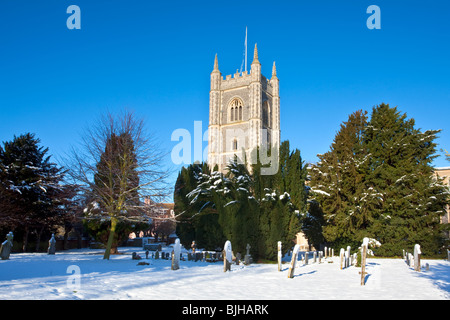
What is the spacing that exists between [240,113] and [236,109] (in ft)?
3.59

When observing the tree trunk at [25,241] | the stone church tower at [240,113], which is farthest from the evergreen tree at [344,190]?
the stone church tower at [240,113]

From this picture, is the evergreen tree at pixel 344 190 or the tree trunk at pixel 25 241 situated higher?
the evergreen tree at pixel 344 190

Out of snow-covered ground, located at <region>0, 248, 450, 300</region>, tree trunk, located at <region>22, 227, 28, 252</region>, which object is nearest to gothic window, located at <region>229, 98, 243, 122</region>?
tree trunk, located at <region>22, 227, 28, 252</region>


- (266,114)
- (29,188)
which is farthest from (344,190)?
(266,114)

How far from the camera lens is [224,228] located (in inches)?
818

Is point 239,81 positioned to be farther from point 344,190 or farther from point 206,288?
point 206,288

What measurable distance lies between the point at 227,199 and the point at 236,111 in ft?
130

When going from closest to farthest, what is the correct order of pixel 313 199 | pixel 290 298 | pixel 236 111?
pixel 290 298, pixel 313 199, pixel 236 111

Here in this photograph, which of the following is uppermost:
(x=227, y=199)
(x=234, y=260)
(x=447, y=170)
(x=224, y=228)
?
(x=447, y=170)

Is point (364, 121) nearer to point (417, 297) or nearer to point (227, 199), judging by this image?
point (227, 199)

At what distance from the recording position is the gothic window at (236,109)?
59.4 m

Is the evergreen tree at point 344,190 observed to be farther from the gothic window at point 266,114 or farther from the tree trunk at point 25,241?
the gothic window at point 266,114
